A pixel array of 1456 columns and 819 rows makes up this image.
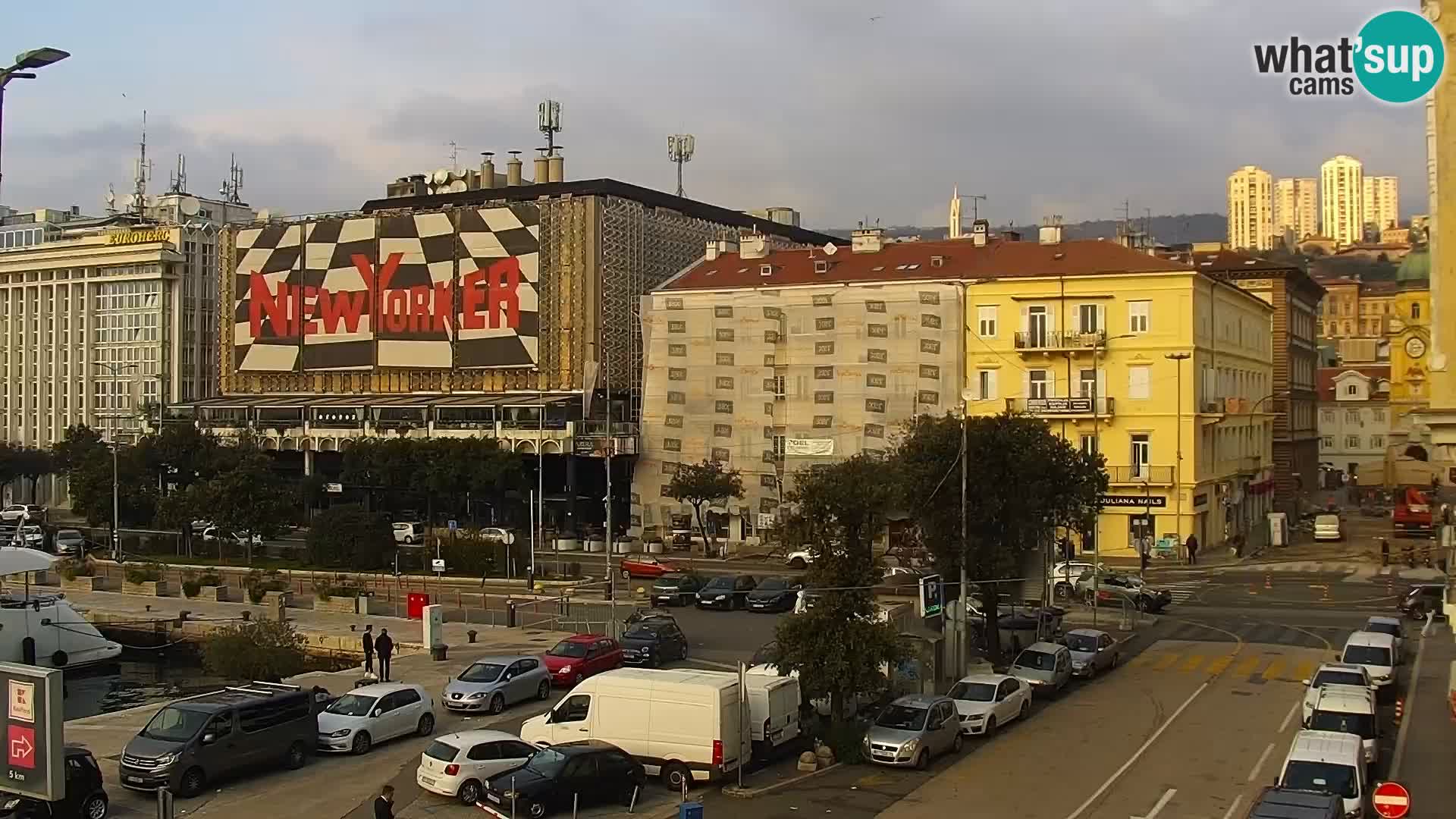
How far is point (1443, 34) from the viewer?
19.2 m

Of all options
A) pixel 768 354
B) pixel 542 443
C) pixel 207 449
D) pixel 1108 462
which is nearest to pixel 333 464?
pixel 207 449

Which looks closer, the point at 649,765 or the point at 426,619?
the point at 649,765

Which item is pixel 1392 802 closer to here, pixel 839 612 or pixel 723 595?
pixel 839 612

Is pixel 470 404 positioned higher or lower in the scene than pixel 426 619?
higher

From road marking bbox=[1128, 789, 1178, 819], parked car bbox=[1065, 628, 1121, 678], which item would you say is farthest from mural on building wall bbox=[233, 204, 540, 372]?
road marking bbox=[1128, 789, 1178, 819]

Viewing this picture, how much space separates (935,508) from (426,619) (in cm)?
1575

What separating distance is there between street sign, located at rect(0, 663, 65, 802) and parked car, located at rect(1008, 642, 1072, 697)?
2301 cm

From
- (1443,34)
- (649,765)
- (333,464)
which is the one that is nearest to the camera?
(1443,34)

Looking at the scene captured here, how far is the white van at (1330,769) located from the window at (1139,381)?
1795 inches

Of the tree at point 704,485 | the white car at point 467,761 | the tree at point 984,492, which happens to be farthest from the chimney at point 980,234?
the white car at point 467,761

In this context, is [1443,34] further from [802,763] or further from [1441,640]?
[1441,640]

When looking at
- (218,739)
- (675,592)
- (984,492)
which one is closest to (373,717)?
(218,739)

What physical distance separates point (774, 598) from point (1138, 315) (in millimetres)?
28457

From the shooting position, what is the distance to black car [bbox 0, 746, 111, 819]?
862 inches
